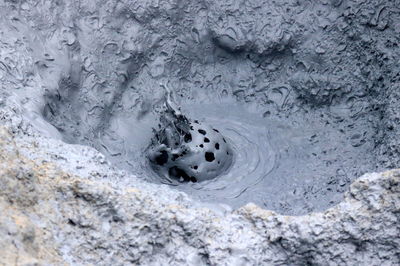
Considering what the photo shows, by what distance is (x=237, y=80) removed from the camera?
Answer: 86.6 inches

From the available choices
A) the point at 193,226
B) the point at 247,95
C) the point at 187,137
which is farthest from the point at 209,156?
the point at 193,226

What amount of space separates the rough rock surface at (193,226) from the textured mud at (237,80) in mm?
333

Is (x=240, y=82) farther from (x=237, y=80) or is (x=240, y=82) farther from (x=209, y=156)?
(x=209, y=156)

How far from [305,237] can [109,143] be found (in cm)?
80

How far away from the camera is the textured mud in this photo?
1.78 meters

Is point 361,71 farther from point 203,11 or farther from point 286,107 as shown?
point 203,11

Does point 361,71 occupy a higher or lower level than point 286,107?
higher

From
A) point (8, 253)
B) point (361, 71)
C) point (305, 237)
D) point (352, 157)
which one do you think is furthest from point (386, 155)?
point (8, 253)

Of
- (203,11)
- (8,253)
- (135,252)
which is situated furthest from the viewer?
(203,11)

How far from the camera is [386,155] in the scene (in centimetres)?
175

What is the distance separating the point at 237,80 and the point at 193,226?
1.00m

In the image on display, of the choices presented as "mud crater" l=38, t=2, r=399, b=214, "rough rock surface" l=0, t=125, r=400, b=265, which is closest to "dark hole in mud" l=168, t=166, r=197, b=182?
"mud crater" l=38, t=2, r=399, b=214

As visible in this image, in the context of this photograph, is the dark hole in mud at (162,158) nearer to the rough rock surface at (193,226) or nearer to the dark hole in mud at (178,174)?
the dark hole in mud at (178,174)

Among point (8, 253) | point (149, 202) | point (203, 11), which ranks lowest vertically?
point (8, 253)
